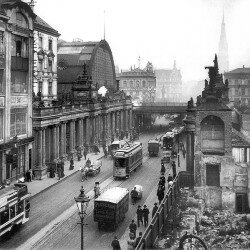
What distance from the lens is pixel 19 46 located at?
121ft

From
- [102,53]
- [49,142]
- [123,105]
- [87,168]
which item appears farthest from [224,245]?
[102,53]

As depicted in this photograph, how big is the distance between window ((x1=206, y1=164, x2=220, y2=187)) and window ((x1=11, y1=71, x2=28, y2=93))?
19644 millimetres

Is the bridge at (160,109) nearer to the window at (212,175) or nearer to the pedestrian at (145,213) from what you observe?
the window at (212,175)

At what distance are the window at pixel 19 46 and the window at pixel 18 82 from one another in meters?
1.86

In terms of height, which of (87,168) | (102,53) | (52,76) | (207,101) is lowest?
(87,168)

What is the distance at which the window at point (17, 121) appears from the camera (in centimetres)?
3538

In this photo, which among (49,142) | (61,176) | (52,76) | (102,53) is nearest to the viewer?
(61,176)

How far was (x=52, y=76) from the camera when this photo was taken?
5888 cm

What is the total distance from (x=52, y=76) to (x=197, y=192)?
1373 inches

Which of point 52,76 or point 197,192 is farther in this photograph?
point 52,76

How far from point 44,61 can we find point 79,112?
10.4m

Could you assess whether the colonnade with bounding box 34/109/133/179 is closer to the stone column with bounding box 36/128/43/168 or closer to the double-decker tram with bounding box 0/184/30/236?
the stone column with bounding box 36/128/43/168

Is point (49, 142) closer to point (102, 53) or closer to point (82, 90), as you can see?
point (82, 90)

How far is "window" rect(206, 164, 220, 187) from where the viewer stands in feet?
105
